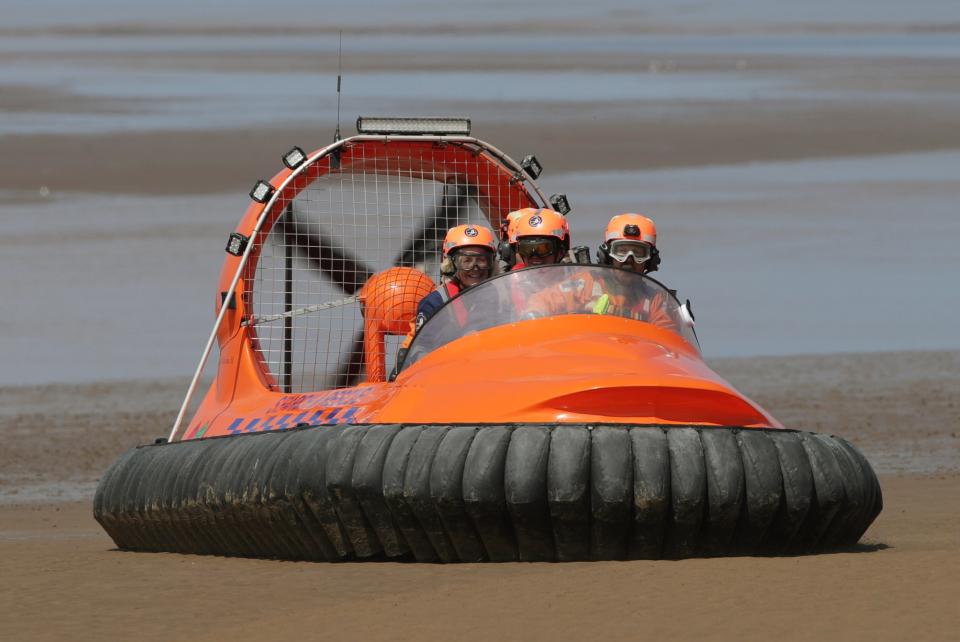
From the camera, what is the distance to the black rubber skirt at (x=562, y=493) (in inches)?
224

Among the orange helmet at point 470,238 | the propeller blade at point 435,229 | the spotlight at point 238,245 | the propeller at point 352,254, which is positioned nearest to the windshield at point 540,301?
the orange helmet at point 470,238

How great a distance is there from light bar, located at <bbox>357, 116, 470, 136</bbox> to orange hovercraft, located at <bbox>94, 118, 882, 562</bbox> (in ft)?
3.92

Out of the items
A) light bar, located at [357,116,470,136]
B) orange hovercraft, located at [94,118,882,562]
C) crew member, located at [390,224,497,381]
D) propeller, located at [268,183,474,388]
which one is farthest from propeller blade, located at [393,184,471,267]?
crew member, located at [390,224,497,381]

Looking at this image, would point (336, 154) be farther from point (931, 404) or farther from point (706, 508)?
point (931, 404)

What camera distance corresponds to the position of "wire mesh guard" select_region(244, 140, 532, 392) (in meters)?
8.48

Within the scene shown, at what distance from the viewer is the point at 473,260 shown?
24.7ft

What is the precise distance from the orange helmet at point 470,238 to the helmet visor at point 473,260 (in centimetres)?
2

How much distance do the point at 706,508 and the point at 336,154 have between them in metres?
3.35

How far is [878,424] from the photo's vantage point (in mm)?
12031

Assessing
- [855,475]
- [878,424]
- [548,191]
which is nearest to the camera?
[855,475]

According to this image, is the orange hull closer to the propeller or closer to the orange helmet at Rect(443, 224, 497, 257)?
the orange helmet at Rect(443, 224, 497, 257)

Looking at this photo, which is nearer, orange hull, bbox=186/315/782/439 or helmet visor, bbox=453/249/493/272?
orange hull, bbox=186/315/782/439

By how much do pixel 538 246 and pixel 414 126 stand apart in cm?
Result: 152

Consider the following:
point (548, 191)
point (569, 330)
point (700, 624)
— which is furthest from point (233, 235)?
point (548, 191)
